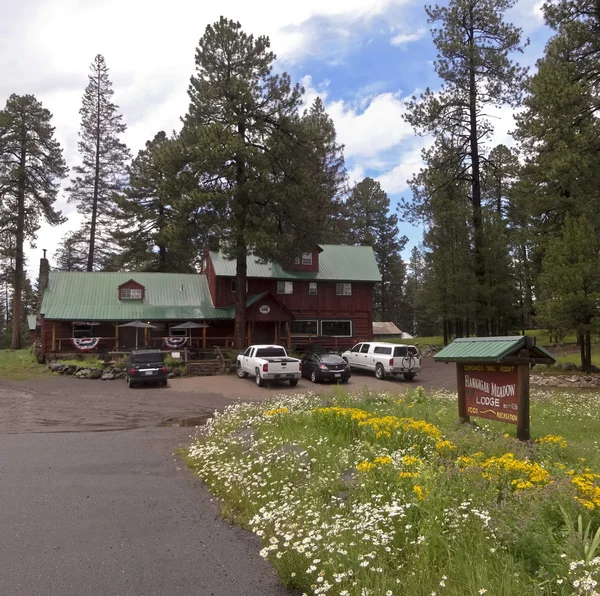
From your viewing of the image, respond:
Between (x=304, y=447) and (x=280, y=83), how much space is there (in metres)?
27.8

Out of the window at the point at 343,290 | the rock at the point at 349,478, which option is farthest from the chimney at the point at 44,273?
the rock at the point at 349,478

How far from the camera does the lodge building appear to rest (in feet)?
111

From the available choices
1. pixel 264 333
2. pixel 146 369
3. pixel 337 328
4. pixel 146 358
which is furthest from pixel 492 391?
pixel 337 328

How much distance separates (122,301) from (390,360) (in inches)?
788

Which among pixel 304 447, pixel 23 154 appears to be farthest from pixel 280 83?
pixel 304 447

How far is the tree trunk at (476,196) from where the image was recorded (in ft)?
94.0

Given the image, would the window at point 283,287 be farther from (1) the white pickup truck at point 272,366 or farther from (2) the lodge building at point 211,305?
(1) the white pickup truck at point 272,366

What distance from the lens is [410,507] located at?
201 inches

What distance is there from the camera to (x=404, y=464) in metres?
6.21

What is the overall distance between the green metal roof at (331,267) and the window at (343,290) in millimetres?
683

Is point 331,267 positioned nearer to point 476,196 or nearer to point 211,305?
point 211,305

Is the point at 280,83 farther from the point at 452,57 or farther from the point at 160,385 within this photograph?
the point at 160,385

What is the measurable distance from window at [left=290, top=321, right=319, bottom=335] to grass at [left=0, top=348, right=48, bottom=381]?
17.8 meters

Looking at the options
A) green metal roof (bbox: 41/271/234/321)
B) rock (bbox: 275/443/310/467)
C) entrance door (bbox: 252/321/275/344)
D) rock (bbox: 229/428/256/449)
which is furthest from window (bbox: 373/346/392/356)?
rock (bbox: 275/443/310/467)
